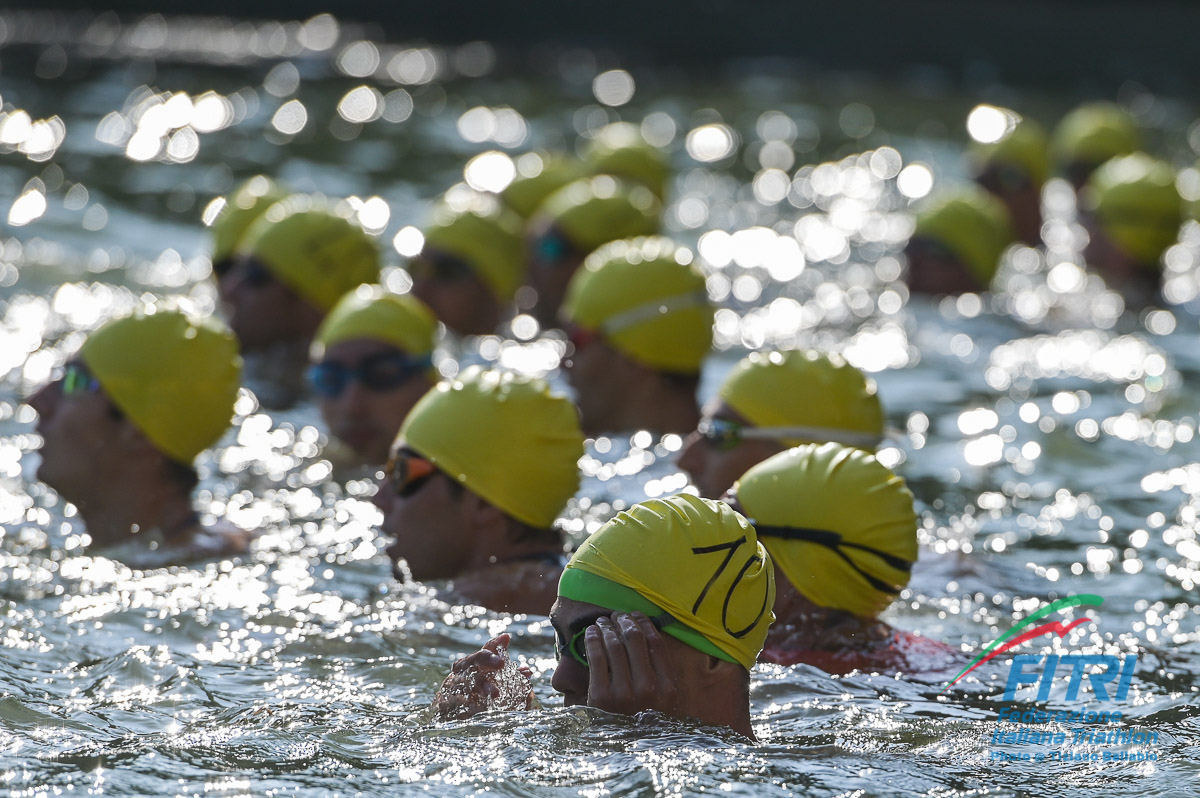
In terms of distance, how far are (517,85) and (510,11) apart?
16.3ft

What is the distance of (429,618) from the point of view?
17.8 ft

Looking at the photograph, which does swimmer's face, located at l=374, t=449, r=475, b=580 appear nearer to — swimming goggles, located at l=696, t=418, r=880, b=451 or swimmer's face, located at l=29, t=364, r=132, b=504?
swimming goggles, located at l=696, t=418, r=880, b=451

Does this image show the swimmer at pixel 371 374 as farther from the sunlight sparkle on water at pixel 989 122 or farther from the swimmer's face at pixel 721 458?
the sunlight sparkle on water at pixel 989 122

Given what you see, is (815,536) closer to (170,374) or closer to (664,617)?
(664,617)

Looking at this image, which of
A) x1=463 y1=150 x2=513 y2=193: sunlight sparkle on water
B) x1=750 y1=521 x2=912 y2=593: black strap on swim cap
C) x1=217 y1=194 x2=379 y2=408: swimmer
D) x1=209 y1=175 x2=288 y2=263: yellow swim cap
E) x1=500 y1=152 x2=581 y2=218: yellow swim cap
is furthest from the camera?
x1=463 y1=150 x2=513 y2=193: sunlight sparkle on water

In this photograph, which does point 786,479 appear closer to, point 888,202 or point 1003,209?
point 1003,209

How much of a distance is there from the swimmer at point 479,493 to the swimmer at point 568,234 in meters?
5.16

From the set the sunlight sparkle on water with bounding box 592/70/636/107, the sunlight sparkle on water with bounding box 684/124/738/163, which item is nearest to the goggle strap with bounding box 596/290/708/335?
the sunlight sparkle on water with bounding box 684/124/738/163

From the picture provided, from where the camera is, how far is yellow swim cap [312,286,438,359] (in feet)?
24.1

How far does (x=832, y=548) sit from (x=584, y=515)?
247 cm

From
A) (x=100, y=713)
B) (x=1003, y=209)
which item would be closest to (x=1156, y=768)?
(x=100, y=713)

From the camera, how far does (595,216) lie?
1070 cm

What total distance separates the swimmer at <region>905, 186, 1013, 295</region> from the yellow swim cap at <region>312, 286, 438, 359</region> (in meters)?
5.88

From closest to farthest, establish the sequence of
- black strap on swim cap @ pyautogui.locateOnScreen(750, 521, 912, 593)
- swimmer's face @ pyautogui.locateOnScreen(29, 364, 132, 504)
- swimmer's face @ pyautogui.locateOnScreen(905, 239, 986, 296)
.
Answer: black strap on swim cap @ pyautogui.locateOnScreen(750, 521, 912, 593), swimmer's face @ pyautogui.locateOnScreen(29, 364, 132, 504), swimmer's face @ pyautogui.locateOnScreen(905, 239, 986, 296)
